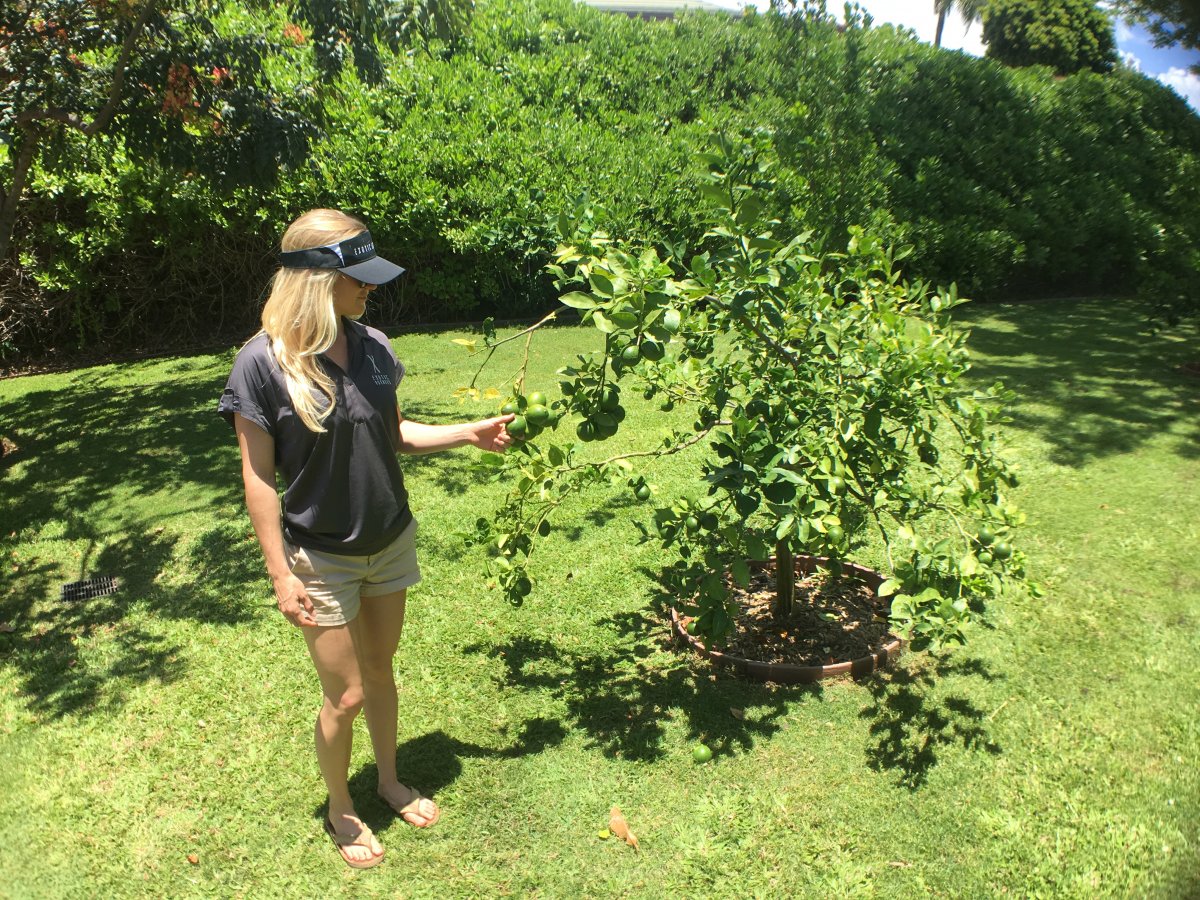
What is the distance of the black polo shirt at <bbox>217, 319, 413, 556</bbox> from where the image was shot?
2.68m

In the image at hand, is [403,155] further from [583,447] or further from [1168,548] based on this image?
[1168,548]

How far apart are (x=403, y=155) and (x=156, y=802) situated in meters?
8.64

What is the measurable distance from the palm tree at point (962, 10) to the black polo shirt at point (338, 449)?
26.5 m

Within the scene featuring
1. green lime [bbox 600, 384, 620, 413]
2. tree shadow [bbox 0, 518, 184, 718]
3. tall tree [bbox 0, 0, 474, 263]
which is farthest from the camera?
tall tree [bbox 0, 0, 474, 263]

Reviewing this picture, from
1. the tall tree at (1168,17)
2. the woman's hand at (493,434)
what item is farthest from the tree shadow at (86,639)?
the tall tree at (1168,17)

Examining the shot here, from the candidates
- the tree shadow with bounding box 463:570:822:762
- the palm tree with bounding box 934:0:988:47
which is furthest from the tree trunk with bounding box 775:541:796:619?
Result: the palm tree with bounding box 934:0:988:47

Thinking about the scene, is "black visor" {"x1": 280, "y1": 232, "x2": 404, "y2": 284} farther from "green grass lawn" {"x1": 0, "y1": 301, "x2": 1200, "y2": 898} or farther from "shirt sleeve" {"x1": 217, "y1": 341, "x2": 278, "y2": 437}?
"green grass lawn" {"x1": 0, "y1": 301, "x2": 1200, "y2": 898}

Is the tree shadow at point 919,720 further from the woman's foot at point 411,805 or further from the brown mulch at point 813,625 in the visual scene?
the woman's foot at point 411,805

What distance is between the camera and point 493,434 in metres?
3.33

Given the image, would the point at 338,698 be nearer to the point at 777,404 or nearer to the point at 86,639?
the point at 777,404

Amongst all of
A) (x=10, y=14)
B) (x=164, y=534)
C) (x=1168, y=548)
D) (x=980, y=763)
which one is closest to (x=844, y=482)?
(x=980, y=763)

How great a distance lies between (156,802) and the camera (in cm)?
360

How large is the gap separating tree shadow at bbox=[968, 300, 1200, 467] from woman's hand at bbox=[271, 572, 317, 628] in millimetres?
5474

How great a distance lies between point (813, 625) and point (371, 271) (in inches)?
110
